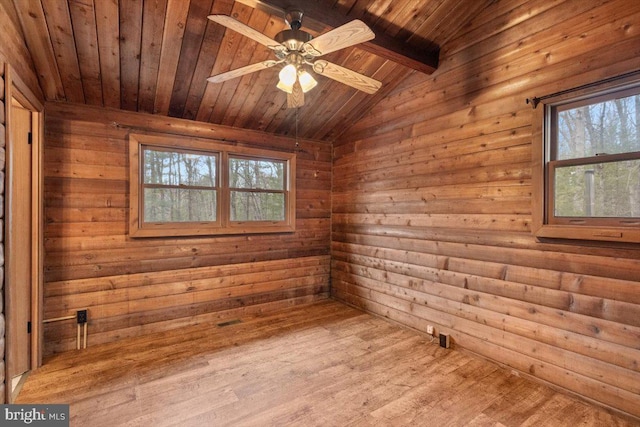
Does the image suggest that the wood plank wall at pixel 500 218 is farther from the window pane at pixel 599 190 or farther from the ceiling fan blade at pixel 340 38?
the ceiling fan blade at pixel 340 38

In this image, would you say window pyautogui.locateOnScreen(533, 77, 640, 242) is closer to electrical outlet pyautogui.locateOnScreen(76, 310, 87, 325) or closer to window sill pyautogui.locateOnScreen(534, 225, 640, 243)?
window sill pyautogui.locateOnScreen(534, 225, 640, 243)

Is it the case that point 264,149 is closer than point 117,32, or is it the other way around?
point 117,32

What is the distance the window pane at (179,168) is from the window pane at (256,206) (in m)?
0.38

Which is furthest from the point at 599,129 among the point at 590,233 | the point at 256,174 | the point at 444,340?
the point at 256,174

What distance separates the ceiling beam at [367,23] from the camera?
2.22 m

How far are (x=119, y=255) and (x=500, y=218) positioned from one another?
3.76m

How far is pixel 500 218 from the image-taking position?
2656 mm

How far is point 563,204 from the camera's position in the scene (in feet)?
7.61

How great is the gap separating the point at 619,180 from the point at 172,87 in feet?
12.4

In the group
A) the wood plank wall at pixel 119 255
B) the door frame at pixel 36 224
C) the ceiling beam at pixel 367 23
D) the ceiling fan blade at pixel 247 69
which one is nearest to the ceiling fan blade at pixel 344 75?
the ceiling fan blade at pixel 247 69

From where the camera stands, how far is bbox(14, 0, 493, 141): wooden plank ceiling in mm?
2255

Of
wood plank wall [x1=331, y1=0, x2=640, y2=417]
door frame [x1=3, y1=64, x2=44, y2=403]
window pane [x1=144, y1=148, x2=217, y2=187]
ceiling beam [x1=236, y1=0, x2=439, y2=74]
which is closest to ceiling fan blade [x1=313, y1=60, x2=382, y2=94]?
ceiling beam [x1=236, y1=0, x2=439, y2=74]

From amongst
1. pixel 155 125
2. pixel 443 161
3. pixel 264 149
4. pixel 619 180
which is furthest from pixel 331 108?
pixel 619 180

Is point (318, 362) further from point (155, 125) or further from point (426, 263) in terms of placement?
point (155, 125)
